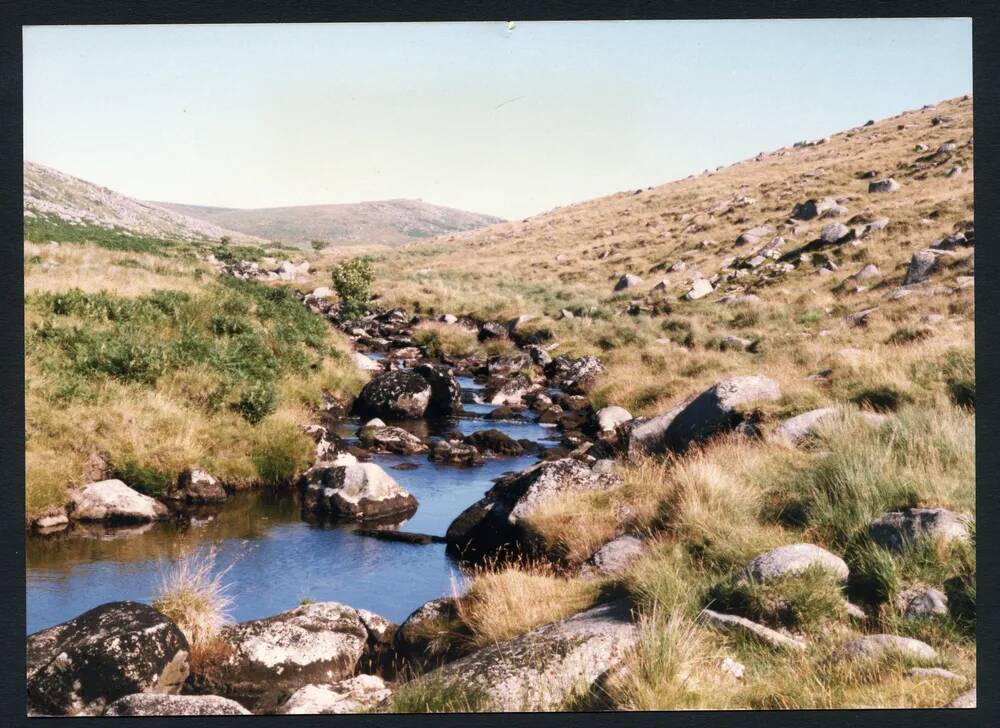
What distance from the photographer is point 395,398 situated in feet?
68.5

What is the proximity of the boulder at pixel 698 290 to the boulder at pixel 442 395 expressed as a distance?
18.0 meters

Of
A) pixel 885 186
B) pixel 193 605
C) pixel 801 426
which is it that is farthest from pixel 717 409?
pixel 885 186

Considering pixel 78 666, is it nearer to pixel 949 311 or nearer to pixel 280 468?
pixel 280 468

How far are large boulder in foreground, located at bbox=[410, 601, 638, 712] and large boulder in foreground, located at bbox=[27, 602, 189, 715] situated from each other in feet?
9.22

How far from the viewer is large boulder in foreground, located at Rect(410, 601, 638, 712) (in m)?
6.60

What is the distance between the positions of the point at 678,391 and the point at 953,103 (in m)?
73.3

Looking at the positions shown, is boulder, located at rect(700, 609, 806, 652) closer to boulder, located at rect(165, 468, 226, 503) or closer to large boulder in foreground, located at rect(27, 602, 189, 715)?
large boulder in foreground, located at rect(27, 602, 189, 715)

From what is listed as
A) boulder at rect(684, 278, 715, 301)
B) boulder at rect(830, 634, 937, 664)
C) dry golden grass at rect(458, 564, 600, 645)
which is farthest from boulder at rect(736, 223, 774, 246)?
boulder at rect(830, 634, 937, 664)

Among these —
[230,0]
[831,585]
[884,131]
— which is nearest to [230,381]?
[230,0]

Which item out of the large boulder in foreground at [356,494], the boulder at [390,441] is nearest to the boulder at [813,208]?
the boulder at [390,441]

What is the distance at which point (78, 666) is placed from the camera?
304 inches

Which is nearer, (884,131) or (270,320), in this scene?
(270,320)

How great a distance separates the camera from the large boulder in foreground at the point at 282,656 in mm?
8273

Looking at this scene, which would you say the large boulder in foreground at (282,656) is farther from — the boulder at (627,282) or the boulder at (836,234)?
the boulder at (627,282)
